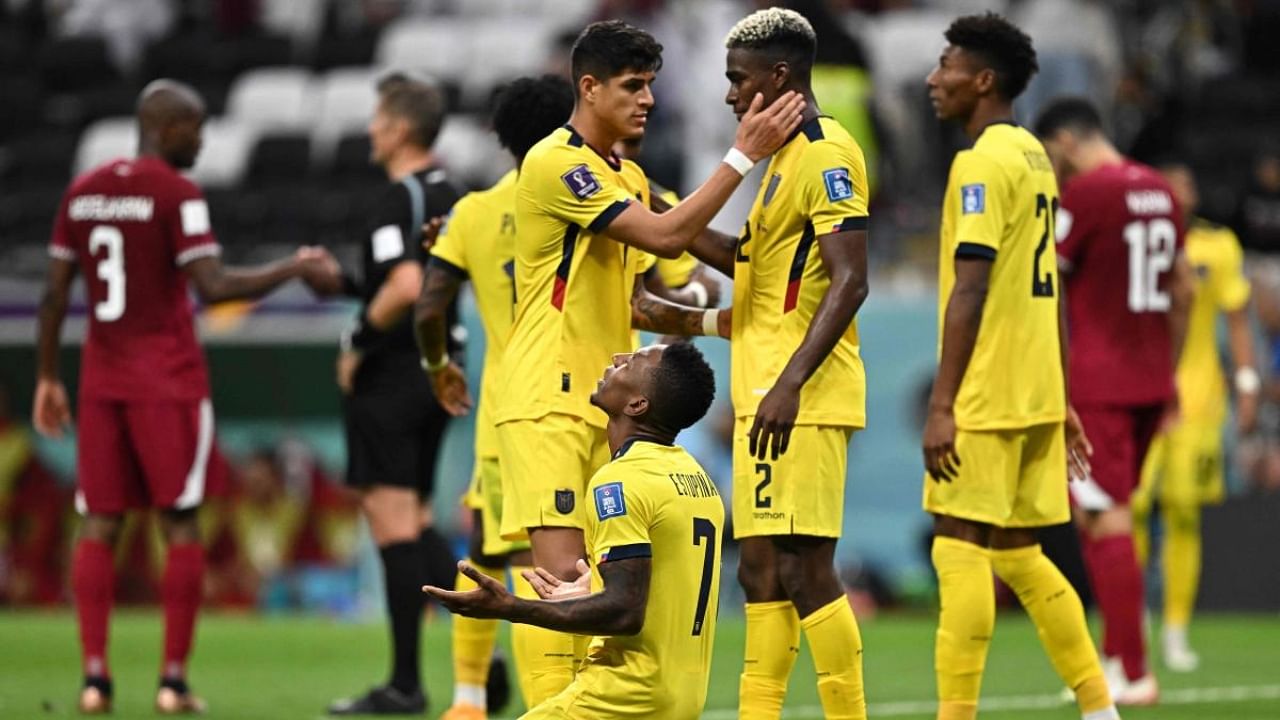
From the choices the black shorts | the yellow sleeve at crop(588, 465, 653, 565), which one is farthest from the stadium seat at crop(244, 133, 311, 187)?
the yellow sleeve at crop(588, 465, 653, 565)

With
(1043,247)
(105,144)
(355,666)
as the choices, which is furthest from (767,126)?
(105,144)

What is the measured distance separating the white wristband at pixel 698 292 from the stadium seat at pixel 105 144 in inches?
465

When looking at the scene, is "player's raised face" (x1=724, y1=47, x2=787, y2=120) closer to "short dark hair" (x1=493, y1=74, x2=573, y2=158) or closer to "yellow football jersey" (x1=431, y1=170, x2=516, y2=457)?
"short dark hair" (x1=493, y1=74, x2=573, y2=158)

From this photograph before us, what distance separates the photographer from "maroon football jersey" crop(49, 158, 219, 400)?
9.19m

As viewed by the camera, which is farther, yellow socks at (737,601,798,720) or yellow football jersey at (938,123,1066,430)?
yellow football jersey at (938,123,1066,430)

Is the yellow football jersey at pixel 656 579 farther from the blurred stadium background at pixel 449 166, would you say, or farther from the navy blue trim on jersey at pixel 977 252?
the blurred stadium background at pixel 449 166

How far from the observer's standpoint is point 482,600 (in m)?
5.36

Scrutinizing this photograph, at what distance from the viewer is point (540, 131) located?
7590 mm

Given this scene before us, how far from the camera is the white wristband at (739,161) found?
6457 millimetres

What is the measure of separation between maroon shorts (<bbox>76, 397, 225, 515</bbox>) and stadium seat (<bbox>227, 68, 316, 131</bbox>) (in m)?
10.4

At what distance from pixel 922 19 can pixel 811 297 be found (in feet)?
38.7

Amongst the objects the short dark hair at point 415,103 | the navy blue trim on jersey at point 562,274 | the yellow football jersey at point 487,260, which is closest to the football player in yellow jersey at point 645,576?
the navy blue trim on jersey at point 562,274

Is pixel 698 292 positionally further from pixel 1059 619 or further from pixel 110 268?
pixel 110 268

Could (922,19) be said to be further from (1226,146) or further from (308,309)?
(308,309)
